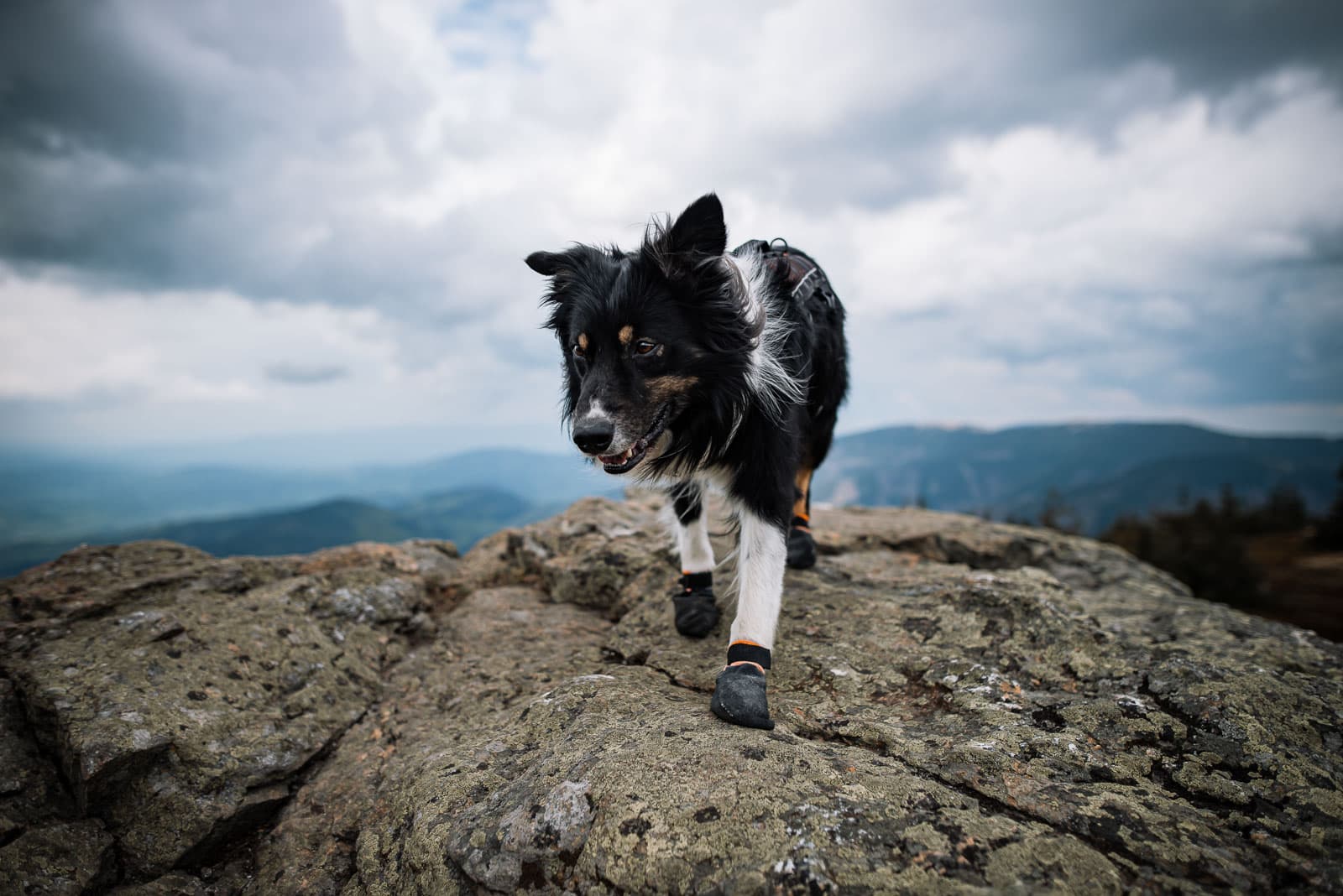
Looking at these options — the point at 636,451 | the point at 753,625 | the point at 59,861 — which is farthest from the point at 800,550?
the point at 59,861

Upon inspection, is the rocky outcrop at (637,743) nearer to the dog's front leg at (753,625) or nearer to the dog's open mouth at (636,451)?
the dog's front leg at (753,625)

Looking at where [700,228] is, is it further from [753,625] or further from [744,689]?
[744,689]

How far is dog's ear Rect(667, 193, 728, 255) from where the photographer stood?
4180mm

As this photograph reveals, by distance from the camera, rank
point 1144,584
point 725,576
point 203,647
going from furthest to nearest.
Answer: point 1144,584 → point 725,576 → point 203,647

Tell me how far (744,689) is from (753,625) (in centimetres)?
50

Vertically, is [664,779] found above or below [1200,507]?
above

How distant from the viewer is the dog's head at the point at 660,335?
157 inches

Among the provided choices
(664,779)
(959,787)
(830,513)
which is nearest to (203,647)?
(664,779)

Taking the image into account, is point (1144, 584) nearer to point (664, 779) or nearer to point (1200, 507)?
point (664, 779)

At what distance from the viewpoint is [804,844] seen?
2.51 meters

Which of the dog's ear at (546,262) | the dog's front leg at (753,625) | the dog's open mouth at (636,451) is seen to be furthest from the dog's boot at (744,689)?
the dog's ear at (546,262)

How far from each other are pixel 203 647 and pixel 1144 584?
1130cm

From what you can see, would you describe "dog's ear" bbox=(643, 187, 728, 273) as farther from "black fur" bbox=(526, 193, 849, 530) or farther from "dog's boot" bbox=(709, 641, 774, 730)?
"dog's boot" bbox=(709, 641, 774, 730)

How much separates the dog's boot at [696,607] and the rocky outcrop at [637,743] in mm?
131
